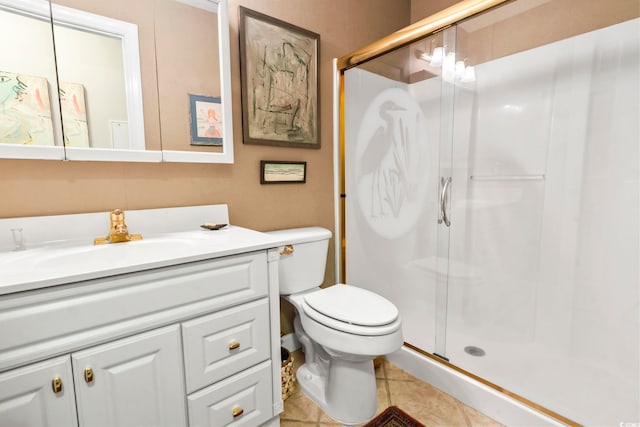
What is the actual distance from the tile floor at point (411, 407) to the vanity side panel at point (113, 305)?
27.3 inches

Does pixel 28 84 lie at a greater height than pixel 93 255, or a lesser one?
greater

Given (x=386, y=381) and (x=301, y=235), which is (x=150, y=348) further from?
(x=386, y=381)

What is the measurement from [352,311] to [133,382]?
791mm

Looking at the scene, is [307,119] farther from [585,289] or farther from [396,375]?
[585,289]

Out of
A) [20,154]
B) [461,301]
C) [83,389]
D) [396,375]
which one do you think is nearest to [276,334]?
[83,389]

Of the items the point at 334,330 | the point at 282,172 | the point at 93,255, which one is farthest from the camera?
the point at 282,172

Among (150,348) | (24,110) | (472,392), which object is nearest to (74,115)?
(24,110)

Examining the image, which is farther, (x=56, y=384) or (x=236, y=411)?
(x=236, y=411)

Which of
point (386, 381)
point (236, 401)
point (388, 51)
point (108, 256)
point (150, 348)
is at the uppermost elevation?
point (388, 51)

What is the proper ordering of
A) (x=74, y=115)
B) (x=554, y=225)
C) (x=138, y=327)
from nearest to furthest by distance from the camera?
(x=138, y=327) → (x=74, y=115) → (x=554, y=225)

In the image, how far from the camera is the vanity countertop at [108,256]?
75cm

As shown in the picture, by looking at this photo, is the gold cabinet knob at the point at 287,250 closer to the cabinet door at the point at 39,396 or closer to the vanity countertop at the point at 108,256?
the vanity countertop at the point at 108,256

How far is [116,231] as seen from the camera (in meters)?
1.15

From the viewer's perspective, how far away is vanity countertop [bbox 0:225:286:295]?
751 millimetres
